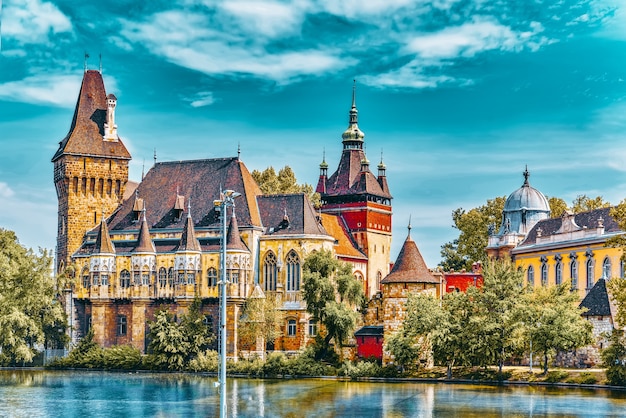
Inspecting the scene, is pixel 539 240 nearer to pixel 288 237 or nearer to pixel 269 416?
pixel 288 237

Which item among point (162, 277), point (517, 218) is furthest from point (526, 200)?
point (162, 277)

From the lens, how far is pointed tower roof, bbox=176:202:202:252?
9264cm

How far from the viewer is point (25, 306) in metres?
89.6

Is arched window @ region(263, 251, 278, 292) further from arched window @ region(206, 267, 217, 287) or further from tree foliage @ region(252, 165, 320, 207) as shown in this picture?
tree foliage @ region(252, 165, 320, 207)

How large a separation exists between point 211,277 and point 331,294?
1183 cm

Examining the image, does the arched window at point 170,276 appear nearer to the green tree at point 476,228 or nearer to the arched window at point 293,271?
the arched window at point 293,271

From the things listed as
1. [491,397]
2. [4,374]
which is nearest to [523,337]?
[491,397]

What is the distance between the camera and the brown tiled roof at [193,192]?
314 ft

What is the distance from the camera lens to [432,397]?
6425cm

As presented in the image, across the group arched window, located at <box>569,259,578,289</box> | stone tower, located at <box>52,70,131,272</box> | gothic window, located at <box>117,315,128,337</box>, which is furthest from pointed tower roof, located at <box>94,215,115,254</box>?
arched window, located at <box>569,259,578,289</box>

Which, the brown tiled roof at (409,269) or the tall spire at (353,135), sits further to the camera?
the tall spire at (353,135)

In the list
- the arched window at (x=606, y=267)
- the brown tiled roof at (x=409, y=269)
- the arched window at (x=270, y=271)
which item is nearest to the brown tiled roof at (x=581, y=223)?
the arched window at (x=606, y=267)

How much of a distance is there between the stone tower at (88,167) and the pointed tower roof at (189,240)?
10486mm

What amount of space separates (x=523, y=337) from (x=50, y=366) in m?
37.9
